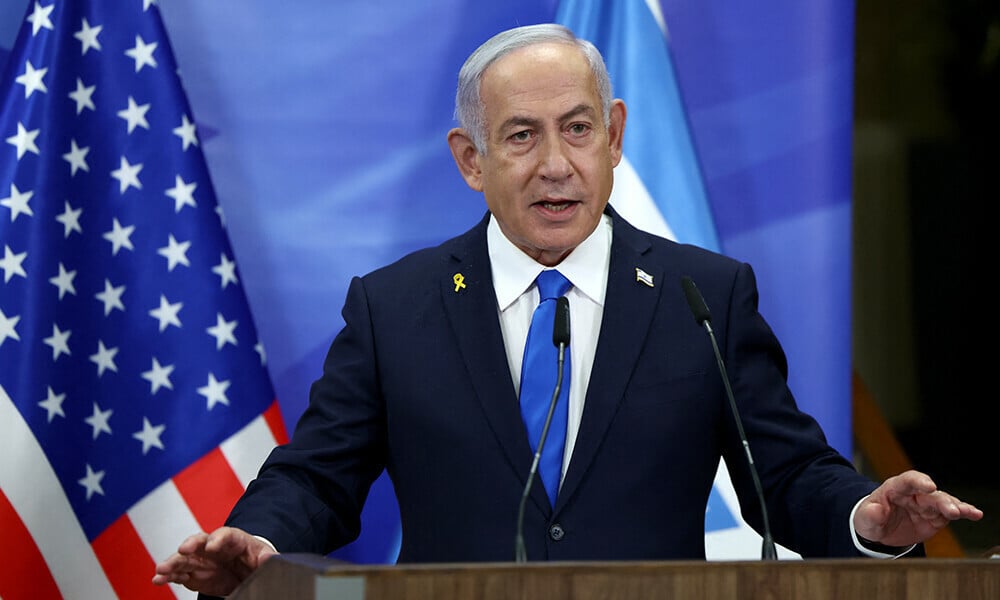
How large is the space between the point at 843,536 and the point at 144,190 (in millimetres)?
2035

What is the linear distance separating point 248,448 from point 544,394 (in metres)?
1.15

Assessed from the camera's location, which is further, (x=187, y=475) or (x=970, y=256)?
(x=970, y=256)

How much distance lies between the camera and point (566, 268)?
262cm

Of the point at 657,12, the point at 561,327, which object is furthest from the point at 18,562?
the point at 657,12

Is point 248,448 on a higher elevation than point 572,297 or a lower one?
lower

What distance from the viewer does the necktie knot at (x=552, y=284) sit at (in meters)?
2.59

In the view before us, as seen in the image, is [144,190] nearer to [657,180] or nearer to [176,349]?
[176,349]

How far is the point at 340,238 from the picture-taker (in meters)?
3.71

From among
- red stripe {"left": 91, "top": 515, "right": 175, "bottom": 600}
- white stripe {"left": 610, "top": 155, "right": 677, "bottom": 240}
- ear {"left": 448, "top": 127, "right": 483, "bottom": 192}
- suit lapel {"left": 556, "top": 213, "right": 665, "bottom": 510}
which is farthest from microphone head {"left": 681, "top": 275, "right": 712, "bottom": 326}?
red stripe {"left": 91, "top": 515, "right": 175, "bottom": 600}

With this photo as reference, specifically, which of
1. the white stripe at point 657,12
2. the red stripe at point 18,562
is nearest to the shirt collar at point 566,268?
the white stripe at point 657,12

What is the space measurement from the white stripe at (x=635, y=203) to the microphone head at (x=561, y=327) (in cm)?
143

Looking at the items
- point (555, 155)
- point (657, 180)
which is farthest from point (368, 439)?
point (657, 180)

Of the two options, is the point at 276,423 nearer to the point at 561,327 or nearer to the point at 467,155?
the point at 467,155

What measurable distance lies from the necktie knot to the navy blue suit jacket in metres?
0.11
